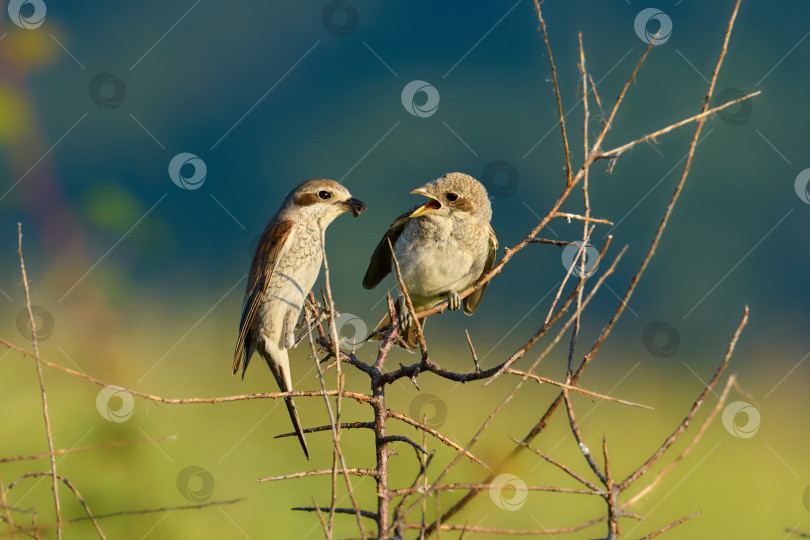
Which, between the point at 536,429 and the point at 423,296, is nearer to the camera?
the point at 536,429

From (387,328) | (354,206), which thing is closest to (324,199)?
(354,206)

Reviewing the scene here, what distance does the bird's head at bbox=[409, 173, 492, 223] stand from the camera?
3.72 m

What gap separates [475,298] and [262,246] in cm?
136

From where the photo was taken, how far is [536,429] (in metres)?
1.45

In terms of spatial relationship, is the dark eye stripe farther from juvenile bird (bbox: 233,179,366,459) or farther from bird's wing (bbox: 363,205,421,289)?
bird's wing (bbox: 363,205,421,289)

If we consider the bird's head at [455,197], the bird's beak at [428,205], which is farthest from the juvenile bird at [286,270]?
the bird's head at [455,197]

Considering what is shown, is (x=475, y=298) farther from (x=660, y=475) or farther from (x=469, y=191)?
(x=660, y=475)

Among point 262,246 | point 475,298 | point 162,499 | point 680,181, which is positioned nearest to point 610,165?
point 680,181

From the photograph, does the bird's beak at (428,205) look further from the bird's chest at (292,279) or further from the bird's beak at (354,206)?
the bird's chest at (292,279)

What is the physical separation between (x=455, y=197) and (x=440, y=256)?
315 millimetres

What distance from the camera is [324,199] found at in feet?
11.6

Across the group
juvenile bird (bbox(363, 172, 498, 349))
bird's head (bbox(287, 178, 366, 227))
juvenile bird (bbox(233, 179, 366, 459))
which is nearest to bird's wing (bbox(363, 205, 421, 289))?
juvenile bird (bbox(363, 172, 498, 349))

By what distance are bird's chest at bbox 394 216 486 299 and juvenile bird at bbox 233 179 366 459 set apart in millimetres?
508

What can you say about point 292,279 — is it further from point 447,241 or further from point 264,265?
point 447,241
